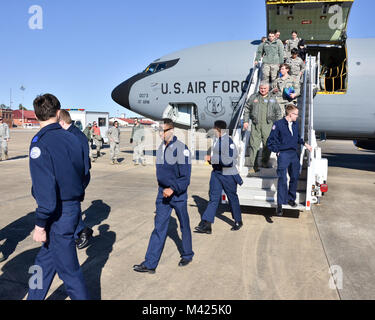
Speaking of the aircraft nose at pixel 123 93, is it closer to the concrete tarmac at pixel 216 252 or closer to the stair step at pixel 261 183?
the concrete tarmac at pixel 216 252

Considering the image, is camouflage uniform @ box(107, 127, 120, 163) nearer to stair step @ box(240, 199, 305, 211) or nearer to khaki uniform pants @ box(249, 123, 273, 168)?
khaki uniform pants @ box(249, 123, 273, 168)

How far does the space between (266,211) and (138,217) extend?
2.71 meters

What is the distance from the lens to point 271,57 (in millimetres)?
9258

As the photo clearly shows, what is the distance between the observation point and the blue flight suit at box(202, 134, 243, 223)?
206 inches

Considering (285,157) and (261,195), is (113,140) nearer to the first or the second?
(261,195)

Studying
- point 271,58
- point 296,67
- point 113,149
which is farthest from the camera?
point 113,149

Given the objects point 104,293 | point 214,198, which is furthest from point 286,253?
point 104,293

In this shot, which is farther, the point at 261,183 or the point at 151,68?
the point at 151,68

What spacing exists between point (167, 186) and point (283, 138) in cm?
291

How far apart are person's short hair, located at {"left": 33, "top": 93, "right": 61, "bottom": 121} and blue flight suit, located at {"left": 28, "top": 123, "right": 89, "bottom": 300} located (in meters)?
0.10

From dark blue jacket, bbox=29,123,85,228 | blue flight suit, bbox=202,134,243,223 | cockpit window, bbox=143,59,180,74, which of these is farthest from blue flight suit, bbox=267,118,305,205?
cockpit window, bbox=143,59,180,74

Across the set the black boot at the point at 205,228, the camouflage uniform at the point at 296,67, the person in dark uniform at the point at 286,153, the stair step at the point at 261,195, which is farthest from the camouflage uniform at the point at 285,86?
the black boot at the point at 205,228

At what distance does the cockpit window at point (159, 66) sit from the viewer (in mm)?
12364

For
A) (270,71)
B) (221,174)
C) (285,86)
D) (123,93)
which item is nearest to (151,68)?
(123,93)
